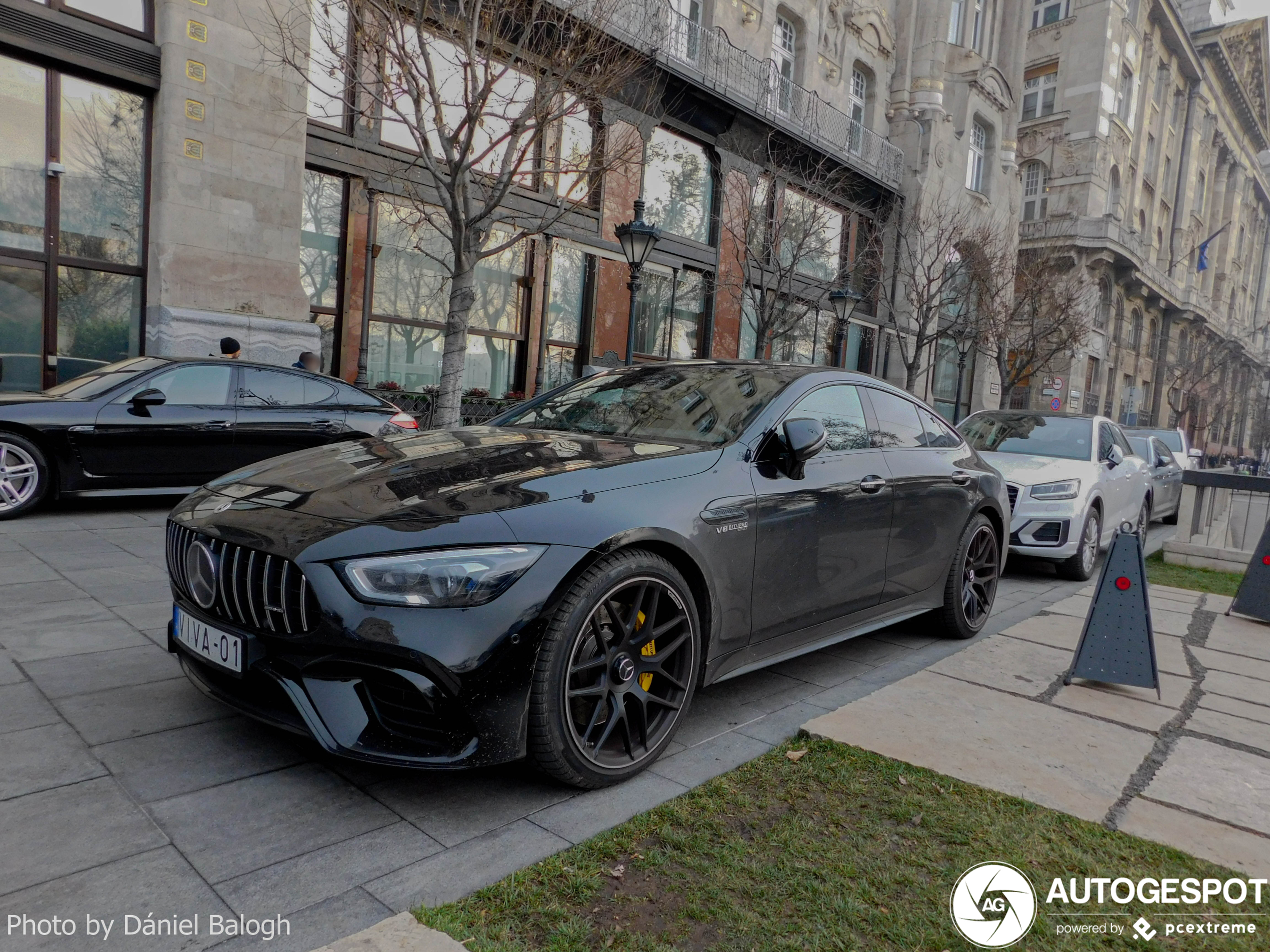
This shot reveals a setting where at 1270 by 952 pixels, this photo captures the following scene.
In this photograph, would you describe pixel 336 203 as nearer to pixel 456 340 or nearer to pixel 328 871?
pixel 456 340

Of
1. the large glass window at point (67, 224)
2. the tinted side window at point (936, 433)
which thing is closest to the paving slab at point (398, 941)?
the tinted side window at point (936, 433)

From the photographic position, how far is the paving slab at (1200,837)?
2.57 m

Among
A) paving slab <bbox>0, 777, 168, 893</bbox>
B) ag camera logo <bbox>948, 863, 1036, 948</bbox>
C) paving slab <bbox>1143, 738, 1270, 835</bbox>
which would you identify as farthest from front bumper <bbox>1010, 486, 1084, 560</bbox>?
paving slab <bbox>0, 777, 168, 893</bbox>

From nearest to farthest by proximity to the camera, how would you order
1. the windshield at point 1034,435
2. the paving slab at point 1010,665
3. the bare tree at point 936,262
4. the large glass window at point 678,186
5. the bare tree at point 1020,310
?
the paving slab at point 1010,665
the windshield at point 1034,435
the large glass window at point 678,186
the bare tree at point 936,262
the bare tree at point 1020,310

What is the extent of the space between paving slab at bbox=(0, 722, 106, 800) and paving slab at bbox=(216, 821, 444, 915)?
89 cm

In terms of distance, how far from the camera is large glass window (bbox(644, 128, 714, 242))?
1759 cm

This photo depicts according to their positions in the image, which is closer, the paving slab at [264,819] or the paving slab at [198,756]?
the paving slab at [264,819]

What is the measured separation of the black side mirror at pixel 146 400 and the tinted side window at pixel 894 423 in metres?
6.16

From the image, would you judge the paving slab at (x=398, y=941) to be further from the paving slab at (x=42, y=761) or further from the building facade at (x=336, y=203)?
the building facade at (x=336, y=203)

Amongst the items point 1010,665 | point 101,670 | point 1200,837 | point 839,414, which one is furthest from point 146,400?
point 1200,837

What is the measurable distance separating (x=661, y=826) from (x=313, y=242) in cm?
1212

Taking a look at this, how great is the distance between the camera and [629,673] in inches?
113

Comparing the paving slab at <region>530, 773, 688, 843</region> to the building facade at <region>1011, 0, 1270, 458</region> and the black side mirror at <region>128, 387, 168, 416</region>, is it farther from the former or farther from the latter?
the building facade at <region>1011, 0, 1270, 458</region>

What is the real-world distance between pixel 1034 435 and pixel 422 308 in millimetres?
9402
